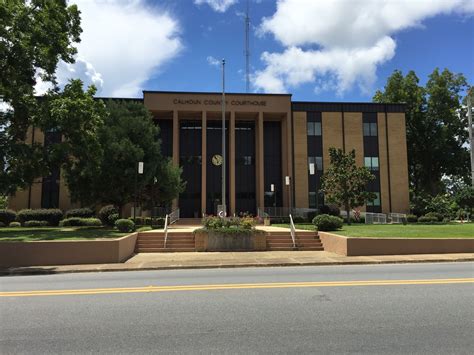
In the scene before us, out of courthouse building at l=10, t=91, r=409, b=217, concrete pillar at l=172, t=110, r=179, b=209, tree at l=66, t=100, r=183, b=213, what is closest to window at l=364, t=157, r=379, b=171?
courthouse building at l=10, t=91, r=409, b=217

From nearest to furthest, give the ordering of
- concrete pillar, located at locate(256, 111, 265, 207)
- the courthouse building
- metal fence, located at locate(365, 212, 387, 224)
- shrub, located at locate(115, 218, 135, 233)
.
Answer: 1. shrub, located at locate(115, 218, 135, 233)
2. metal fence, located at locate(365, 212, 387, 224)
3. concrete pillar, located at locate(256, 111, 265, 207)
4. the courthouse building

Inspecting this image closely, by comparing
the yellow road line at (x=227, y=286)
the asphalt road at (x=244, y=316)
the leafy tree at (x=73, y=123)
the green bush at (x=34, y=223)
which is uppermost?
the leafy tree at (x=73, y=123)

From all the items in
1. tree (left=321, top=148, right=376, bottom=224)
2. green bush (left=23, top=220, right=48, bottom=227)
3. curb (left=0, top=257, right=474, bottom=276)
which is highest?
tree (left=321, top=148, right=376, bottom=224)

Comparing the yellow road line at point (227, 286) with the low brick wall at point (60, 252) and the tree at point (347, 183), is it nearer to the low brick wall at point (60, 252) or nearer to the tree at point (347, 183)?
the low brick wall at point (60, 252)

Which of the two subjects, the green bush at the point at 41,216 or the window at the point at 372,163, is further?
the window at the point at 372,163

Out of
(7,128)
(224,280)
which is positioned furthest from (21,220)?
(224,280)

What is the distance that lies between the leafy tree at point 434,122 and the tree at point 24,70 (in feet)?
146

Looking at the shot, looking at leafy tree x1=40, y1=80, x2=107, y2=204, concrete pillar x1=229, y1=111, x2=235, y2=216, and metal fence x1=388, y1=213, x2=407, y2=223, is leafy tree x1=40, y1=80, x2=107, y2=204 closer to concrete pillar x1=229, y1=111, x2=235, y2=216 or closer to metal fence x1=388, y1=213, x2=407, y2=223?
concrete pillar x1=229, y1=111, x2=235, y2=216

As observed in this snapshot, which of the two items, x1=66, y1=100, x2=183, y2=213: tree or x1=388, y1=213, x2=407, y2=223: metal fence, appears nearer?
x1=66, y1=100, x2=183, y2=213: tree

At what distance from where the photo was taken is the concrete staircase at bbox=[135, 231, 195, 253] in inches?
787

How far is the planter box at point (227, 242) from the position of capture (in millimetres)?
19969

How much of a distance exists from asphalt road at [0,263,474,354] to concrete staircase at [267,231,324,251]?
9541 mm

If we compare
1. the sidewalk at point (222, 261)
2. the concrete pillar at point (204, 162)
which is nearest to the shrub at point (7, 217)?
the concrete pillar at point (204, 162)

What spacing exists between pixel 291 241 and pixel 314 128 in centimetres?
2642
